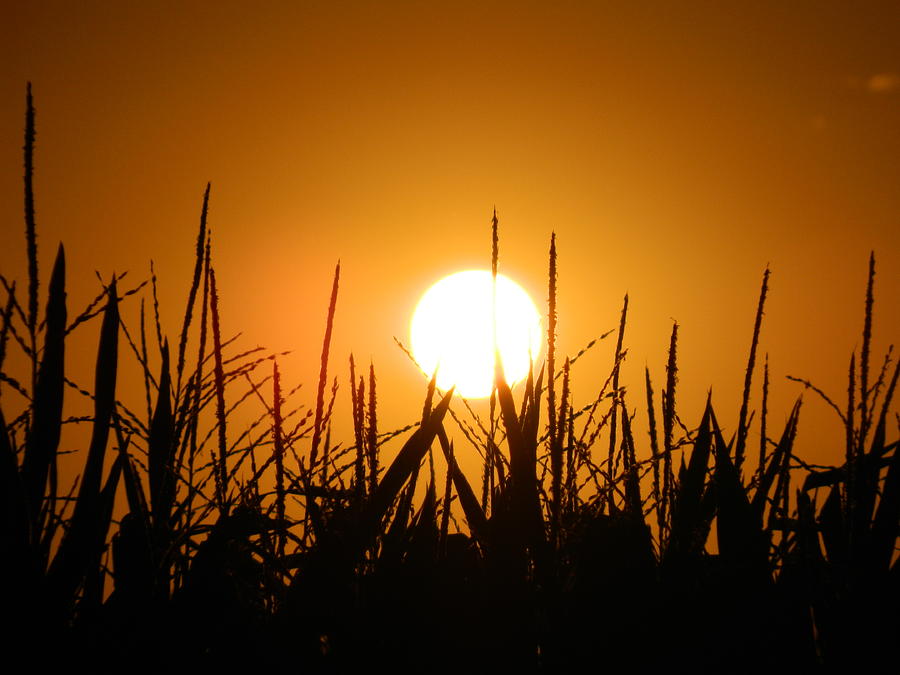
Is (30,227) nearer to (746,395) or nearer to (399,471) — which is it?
(399,471)

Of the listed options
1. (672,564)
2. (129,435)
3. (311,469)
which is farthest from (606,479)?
(129,435)

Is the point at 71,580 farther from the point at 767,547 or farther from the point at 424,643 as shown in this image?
the point at 767,547

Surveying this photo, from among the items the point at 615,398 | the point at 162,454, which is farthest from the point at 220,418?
the point at 615,398

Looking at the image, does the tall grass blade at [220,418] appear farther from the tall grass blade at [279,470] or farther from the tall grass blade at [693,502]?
the tall grass blade at [693,502]

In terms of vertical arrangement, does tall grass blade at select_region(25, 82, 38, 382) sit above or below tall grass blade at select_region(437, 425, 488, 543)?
above

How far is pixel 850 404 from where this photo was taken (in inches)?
51.2

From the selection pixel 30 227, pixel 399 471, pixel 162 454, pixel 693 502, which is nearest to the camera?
pixel 30 227

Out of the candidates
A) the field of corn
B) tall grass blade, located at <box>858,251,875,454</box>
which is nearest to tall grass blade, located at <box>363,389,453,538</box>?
the field of corn

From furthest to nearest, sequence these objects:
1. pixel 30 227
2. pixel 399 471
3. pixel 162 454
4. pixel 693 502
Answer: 1. pixel 693 502
2. pixel 162 454
3. pixel 399 471
4. pixel 30 227

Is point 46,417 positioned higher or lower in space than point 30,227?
lower

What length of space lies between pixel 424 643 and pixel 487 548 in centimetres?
17

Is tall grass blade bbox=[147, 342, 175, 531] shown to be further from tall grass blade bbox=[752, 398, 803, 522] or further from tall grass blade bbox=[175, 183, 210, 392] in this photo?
tall grass blade bbox=[752, 398, 803, 522]

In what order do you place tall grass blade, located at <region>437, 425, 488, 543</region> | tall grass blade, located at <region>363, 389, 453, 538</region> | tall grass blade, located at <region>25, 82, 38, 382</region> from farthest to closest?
tall grass blade, located at <region>437, 425, 488, 543</region>
tall grass blade, located at <region>363, 389, 453, 538</region>
tall grass blade, located at <region>25, 82, 38, 382</region>

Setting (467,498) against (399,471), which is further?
(467,498)
